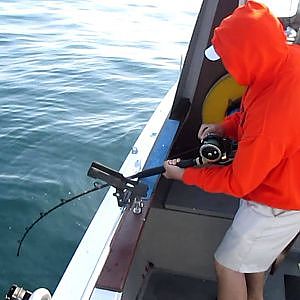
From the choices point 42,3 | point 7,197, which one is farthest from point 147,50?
point 7,197

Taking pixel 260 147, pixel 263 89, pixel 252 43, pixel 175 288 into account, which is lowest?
pixel 175 288

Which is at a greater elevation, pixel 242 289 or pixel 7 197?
pixel 242 289

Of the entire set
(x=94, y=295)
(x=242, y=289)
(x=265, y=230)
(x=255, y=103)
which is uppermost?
(x=255, y=103)

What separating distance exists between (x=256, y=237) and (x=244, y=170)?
0.39 m

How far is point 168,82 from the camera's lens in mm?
6758

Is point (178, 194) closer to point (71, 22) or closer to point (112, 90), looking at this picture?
point (112, 90)

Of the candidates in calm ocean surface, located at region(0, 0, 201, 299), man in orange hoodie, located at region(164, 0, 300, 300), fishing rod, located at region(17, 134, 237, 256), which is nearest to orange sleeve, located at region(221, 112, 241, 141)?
fishing rod, located at region(17, 134, 237, 256)

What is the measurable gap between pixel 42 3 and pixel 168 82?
13.9ft

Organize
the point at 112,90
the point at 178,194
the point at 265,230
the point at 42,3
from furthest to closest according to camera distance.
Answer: the point at 42,3, the point at 112,90, the point at 178,194, the point at 265,230

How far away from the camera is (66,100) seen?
5.84m

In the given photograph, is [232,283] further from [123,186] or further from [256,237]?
[123,186]

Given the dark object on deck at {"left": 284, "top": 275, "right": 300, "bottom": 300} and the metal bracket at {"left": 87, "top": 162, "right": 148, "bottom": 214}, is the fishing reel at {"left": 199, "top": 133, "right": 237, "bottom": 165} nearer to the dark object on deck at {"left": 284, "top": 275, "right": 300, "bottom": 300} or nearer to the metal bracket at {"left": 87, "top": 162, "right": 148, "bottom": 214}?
the metal bracket at {"left": 87, "top": 162, "right": 148, "bottom": 214}

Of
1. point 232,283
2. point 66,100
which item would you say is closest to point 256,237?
point 232,283

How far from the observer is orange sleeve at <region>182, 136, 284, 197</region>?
1.73m
